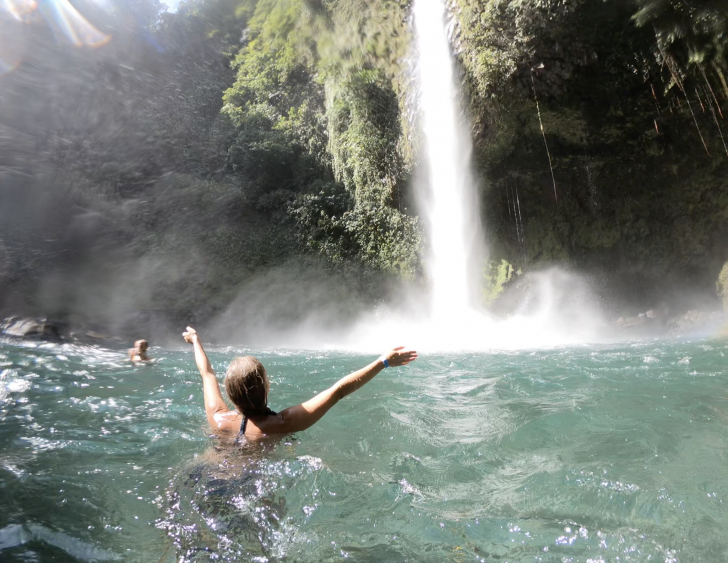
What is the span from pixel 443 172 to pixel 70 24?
1672 cm

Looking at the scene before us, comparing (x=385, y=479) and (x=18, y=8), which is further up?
(x=18, y=8)

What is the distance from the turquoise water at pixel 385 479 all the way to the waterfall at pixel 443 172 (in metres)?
8.69

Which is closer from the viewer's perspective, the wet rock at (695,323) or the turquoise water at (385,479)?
the turquoise water at (385,479)

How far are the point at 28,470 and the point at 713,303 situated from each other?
1425 cm

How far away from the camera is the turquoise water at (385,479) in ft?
7.38

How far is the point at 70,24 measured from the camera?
1917 cm

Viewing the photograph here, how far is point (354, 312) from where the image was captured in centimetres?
1489

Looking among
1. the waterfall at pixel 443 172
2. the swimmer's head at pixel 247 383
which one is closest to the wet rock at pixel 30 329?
the waterfall at pixel 443 172

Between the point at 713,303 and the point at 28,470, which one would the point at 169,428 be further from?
the point at 713,303

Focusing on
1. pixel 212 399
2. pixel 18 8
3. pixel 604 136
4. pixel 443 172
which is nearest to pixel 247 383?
pixel 212 399

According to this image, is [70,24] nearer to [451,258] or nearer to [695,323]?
[451,258]

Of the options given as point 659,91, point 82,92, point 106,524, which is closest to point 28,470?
point 106,524

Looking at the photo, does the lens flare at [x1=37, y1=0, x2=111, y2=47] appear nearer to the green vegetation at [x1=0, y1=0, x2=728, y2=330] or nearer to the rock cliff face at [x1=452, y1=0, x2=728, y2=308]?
the green vegetation at [x1=0, y1=0, x2=728, y2=330]

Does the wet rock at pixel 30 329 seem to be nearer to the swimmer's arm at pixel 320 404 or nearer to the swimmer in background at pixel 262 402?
the swimmer in background at pixel 262 402
